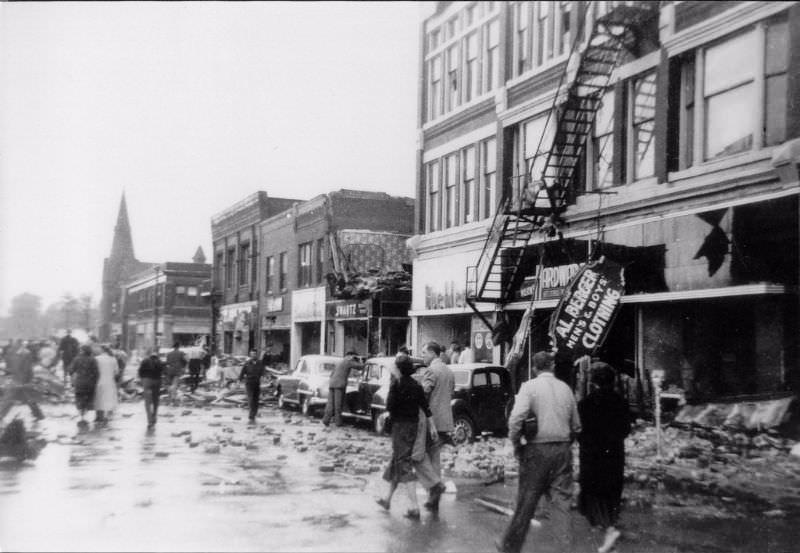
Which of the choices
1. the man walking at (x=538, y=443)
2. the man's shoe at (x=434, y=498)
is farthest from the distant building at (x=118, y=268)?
the man walking at (x=538, y=443)

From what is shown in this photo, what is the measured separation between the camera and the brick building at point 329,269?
1952cm

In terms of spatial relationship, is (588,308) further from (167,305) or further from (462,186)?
(167,305)

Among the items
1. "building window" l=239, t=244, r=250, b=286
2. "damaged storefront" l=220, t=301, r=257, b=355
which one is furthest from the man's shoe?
"building window" l=239, t=244, r=250, b=286

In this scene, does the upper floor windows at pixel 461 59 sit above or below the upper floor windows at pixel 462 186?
above

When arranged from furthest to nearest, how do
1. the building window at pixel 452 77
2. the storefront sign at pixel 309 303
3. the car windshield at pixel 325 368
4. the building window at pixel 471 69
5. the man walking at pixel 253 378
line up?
the car windshield at pixel 325 368 → the storefront sign at pixel 309 303 → the man walking at pixel 253 378 → the building window at pixel 452 77 → the building window at pixel 471 69

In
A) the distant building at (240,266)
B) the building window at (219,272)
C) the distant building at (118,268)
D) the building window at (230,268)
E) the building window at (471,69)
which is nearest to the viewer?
the distant building at (118,268)

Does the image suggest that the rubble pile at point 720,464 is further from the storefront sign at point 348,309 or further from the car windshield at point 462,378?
the storefront sign at point 348,309

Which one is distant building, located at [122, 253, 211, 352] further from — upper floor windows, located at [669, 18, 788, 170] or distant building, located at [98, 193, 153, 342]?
upper floor windows, located at [669, 18, 788, 170]

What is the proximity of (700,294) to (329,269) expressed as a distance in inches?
388

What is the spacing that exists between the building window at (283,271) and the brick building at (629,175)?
14.6 feet

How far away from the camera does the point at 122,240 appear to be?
562 inches

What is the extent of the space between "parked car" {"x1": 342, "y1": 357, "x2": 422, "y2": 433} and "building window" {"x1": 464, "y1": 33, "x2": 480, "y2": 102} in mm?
6266

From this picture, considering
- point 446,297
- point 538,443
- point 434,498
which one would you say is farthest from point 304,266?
point 538,443

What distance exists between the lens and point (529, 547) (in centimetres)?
760
